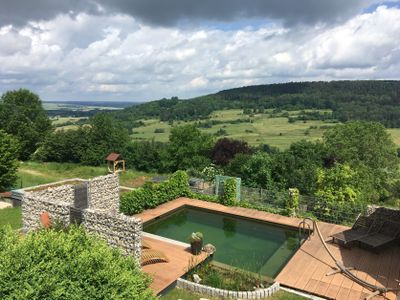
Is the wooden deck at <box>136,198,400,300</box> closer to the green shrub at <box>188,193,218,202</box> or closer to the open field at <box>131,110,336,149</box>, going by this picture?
the green shrub at <box>188,193,218,202</box>

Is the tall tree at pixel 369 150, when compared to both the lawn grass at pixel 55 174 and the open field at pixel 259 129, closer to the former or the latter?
the lawn grass at pixel 55 174

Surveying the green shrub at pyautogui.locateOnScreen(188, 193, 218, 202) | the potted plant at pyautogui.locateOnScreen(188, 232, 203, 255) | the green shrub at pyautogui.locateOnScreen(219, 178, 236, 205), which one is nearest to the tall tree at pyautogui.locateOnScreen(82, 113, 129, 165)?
the green shrub at pyautogui.locateOnScreen(188, 193, 218, 202)

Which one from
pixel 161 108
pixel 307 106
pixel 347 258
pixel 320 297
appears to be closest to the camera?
pixel 320 297

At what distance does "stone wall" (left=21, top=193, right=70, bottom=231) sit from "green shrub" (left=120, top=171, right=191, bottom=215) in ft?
14.0

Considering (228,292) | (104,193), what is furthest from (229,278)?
(104,193)

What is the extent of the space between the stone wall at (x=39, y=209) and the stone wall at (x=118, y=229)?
0.81 metres

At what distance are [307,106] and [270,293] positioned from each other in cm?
7197

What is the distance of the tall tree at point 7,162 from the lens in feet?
65.1

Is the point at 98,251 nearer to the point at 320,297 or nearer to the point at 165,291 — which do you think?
the point at 165,291

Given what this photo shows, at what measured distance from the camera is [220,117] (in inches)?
3216

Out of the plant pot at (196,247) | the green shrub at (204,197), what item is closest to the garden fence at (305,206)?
the green shrub at (204,197)

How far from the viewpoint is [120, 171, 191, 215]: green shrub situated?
595 inches

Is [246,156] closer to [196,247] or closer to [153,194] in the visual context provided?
[153,194]

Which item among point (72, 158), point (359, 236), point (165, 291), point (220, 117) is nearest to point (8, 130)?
point (72, 158)
